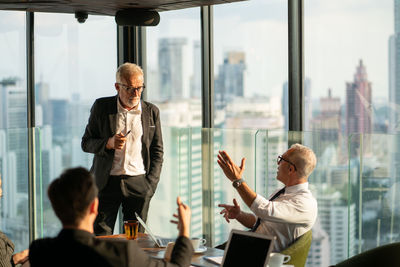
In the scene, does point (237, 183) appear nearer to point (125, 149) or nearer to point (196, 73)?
point (125, 149)

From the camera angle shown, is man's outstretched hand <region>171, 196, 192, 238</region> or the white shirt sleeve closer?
man's outstretched hand <region>171, 196, 192, 238</region>

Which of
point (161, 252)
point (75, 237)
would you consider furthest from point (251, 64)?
point (75, 237)

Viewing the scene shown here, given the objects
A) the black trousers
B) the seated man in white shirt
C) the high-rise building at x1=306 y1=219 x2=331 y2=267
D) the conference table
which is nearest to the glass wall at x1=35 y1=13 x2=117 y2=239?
the black trousers

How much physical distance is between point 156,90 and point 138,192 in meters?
2.31

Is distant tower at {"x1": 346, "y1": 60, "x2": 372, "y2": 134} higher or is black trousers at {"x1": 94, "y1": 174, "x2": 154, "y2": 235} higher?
distant tower at {"x1": 346, "y1": 60, "x2": 372, "y2": 134}

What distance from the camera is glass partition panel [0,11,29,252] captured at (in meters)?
6.64

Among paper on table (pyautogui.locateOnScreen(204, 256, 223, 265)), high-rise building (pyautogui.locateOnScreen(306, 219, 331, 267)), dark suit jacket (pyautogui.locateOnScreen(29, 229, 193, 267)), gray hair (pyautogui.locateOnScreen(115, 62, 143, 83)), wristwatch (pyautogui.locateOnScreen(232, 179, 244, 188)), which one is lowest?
high-rise building (pyautogui.locateOnScreen(306, 219, 331, 267))

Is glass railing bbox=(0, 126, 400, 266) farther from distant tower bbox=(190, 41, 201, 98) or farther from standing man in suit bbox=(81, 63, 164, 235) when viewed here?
standing man in suit bbox=(81, 63, 164, 235)

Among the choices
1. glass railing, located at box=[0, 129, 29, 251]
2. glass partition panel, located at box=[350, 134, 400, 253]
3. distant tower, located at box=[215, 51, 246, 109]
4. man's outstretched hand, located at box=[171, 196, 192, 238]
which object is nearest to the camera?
man's outstretched hand, located at box=[171, 196, 192, 238]

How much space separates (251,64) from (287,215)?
8.50 ft

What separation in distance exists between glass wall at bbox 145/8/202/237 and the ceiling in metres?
0.77

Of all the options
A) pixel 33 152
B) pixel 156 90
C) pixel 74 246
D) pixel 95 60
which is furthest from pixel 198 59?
pixel 74 246

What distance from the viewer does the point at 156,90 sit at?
274 inches

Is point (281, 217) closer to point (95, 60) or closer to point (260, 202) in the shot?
point (260, 202)
